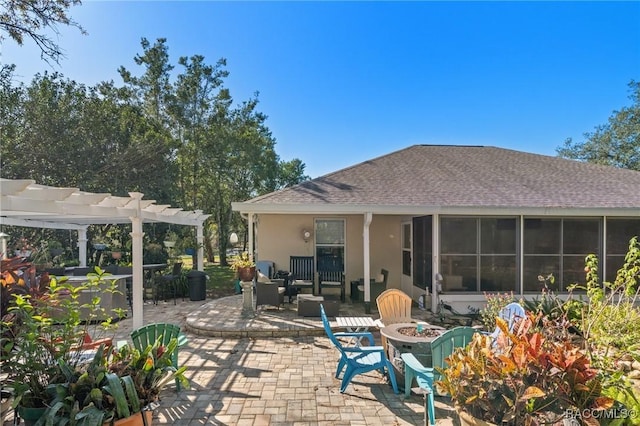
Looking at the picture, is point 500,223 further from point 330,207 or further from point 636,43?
point 636,43

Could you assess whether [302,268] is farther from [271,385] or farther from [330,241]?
[271,385]

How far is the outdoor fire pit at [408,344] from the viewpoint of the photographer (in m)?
4.05

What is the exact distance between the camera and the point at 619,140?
71.8ft

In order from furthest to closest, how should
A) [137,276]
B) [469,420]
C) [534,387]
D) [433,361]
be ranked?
1. [137,276]
2. [433,361]
3. [469,420]
4. [534,387]

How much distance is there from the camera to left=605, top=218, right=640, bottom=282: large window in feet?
26.9

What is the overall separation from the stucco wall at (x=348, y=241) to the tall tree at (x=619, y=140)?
67.3ft

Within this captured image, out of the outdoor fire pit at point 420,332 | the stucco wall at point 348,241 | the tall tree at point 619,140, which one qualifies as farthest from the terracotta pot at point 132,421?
the tall tree at point 619,140

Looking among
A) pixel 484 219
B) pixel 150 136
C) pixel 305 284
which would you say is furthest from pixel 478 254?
pixel 150 136

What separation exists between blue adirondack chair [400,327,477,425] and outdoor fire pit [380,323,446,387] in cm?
13

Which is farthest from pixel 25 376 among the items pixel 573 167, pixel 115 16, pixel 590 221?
pixel 573 167

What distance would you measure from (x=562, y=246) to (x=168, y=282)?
1090 centimetres

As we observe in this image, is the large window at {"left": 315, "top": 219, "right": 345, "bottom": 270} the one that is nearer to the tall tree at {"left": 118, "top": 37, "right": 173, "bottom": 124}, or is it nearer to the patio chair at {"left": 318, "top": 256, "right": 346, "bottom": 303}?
the patio chair at {"left": 318, "top": 256, "right": 346, "bottom": 303}

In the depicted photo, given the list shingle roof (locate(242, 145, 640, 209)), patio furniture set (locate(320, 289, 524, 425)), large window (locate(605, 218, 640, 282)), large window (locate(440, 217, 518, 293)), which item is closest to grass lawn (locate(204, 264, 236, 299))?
shingle roof (locate(242, 145, 640, 209))

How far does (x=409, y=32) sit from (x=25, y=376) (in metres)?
11.0
